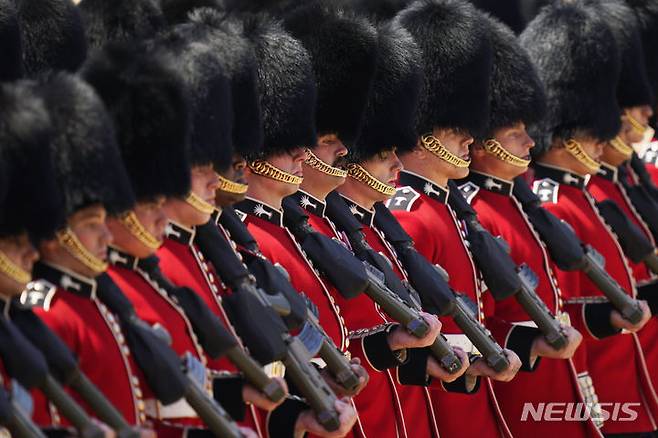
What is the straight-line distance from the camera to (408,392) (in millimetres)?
5961

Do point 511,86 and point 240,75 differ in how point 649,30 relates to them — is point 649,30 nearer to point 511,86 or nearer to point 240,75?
point 511,86

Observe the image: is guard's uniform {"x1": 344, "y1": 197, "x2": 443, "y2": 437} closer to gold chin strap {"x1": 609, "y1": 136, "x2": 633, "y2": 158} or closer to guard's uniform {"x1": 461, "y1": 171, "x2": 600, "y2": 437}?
guard's uniform {"x1": 461, "y1": 171, "x2": 600, "y2": 437}

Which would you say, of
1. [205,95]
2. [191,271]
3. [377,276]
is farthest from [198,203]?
[377,276]

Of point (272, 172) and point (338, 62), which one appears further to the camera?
point (338, 62)

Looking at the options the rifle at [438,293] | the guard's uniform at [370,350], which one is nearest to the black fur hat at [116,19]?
the guard's uniform at [370,350]

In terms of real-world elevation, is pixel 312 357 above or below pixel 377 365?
above

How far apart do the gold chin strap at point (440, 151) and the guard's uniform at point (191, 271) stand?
1682mm

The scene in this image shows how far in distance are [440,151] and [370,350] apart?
3.17 ft

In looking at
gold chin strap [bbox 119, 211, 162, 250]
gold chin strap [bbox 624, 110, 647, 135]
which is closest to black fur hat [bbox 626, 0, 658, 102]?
gold chin strap [bbox 624, 110, 647, 135]

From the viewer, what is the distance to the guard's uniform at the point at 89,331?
3.98m

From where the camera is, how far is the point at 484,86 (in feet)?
21.0

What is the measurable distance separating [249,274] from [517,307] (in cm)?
185

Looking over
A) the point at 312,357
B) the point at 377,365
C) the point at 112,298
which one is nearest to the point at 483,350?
the point at 377,365

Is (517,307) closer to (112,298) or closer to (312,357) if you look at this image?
(312,357)
